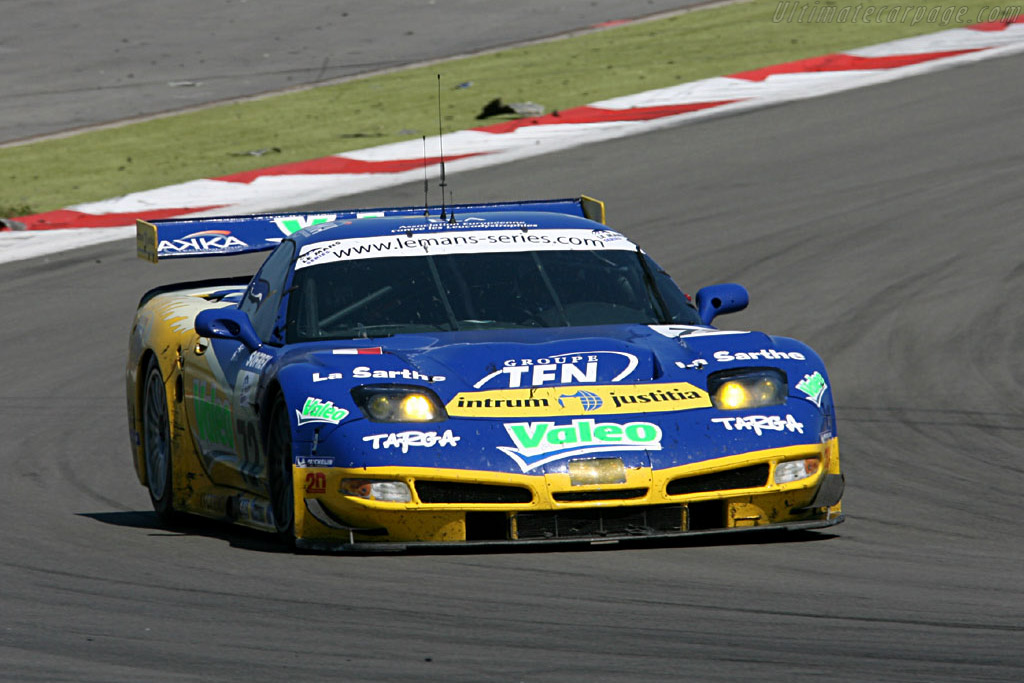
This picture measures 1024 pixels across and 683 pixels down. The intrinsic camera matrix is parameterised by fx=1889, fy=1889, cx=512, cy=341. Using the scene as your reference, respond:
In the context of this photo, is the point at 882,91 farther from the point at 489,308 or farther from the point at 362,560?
the point at 362,560

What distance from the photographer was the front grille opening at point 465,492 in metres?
5.98

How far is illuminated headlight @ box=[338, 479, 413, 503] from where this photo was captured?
6.00m

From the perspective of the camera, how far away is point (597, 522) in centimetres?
600

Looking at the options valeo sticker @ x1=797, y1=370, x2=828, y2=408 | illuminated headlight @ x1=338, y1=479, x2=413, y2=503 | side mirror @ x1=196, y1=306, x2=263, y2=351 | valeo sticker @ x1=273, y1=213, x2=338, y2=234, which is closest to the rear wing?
valeo sticker @ x1=273, y1=213, x2=338, y2=234

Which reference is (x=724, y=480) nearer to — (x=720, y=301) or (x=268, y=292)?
(x=720, y=301)

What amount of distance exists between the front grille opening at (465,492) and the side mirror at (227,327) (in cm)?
129

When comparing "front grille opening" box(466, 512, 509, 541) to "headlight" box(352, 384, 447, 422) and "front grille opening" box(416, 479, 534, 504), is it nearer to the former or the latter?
"front grille opening" box(416, 479, 534, 504)

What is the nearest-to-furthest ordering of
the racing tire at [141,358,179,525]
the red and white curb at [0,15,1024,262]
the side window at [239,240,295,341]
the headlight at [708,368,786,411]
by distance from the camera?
the headlight at [708,368,786,411]
the side window at [239,240,295,341]
the racing tire at [141,358,179,525]
the red and white curb at [0,15,1024,262]

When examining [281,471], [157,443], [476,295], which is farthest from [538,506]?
[157,443]

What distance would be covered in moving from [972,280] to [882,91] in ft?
23.8

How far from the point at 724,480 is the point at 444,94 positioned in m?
17.0

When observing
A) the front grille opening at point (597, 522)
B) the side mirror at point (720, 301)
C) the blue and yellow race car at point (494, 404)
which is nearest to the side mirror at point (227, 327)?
the blue and yellow race car at point (494, 404)

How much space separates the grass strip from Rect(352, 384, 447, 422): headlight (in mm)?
11865

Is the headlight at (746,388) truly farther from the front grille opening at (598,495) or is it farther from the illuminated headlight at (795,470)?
the front grille opening at (598,495)
